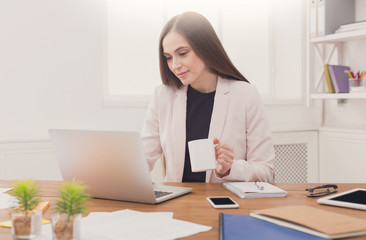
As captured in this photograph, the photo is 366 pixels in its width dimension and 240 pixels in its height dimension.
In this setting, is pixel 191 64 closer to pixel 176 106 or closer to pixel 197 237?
pixel 176 106

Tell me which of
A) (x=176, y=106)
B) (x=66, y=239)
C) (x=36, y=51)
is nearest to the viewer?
(x=66, y=239)

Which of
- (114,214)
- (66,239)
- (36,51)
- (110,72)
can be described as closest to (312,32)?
(110,72)

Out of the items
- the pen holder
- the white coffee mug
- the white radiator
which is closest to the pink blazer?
the white coffee mug

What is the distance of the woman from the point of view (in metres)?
1.72

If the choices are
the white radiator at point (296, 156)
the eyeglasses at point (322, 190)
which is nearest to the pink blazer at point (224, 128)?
the eyeglasses at point (322, 190)

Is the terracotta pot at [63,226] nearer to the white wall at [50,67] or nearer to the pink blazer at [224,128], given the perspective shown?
the pink blazer at [224,128]

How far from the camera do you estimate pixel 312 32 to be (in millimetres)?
3002

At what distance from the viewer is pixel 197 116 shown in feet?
6.08

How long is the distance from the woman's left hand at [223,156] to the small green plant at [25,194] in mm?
711

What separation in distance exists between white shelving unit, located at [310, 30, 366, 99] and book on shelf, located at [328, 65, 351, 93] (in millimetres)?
49

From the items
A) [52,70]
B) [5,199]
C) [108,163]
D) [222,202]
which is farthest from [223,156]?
[52,70]

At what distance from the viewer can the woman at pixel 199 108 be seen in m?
1.72

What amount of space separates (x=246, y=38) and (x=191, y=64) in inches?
64.9

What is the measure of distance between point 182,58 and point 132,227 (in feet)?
3.10
